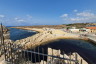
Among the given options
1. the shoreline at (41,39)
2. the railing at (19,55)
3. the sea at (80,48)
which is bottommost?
the sea at (80,48)

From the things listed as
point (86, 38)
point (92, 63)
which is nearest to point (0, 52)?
point (92, 63)

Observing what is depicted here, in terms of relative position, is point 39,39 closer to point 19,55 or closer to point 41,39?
point 41,39

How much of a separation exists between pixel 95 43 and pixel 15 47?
3736cm

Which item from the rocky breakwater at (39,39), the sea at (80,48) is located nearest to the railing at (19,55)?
the sea at (80,48)

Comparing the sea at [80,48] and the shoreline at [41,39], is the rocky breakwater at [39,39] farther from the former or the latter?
the sea at [80,48]

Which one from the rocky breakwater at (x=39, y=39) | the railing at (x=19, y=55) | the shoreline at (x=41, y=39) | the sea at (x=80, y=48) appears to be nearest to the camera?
the railing at (x=19, y=55)

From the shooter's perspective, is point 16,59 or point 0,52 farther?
point 0,52

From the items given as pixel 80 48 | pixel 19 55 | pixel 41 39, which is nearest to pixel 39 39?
pixel 41 39

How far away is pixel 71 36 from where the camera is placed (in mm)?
50562

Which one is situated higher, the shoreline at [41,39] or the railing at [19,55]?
the railing at [19,55]

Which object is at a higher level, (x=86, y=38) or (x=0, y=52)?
(x=0, y=52)

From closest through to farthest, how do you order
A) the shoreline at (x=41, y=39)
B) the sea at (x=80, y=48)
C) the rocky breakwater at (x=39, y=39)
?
the sea at (x=80, y=48) < the rocky breakwater at (x=39, y=39) < the shoreline at (x=41, y=39)

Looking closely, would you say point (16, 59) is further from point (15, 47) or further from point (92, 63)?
point (92, 63)

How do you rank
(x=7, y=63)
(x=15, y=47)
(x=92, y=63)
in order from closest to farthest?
1. (x=15, y=47)
2. (x=7, y=63)
3. (x=92, y=63)
